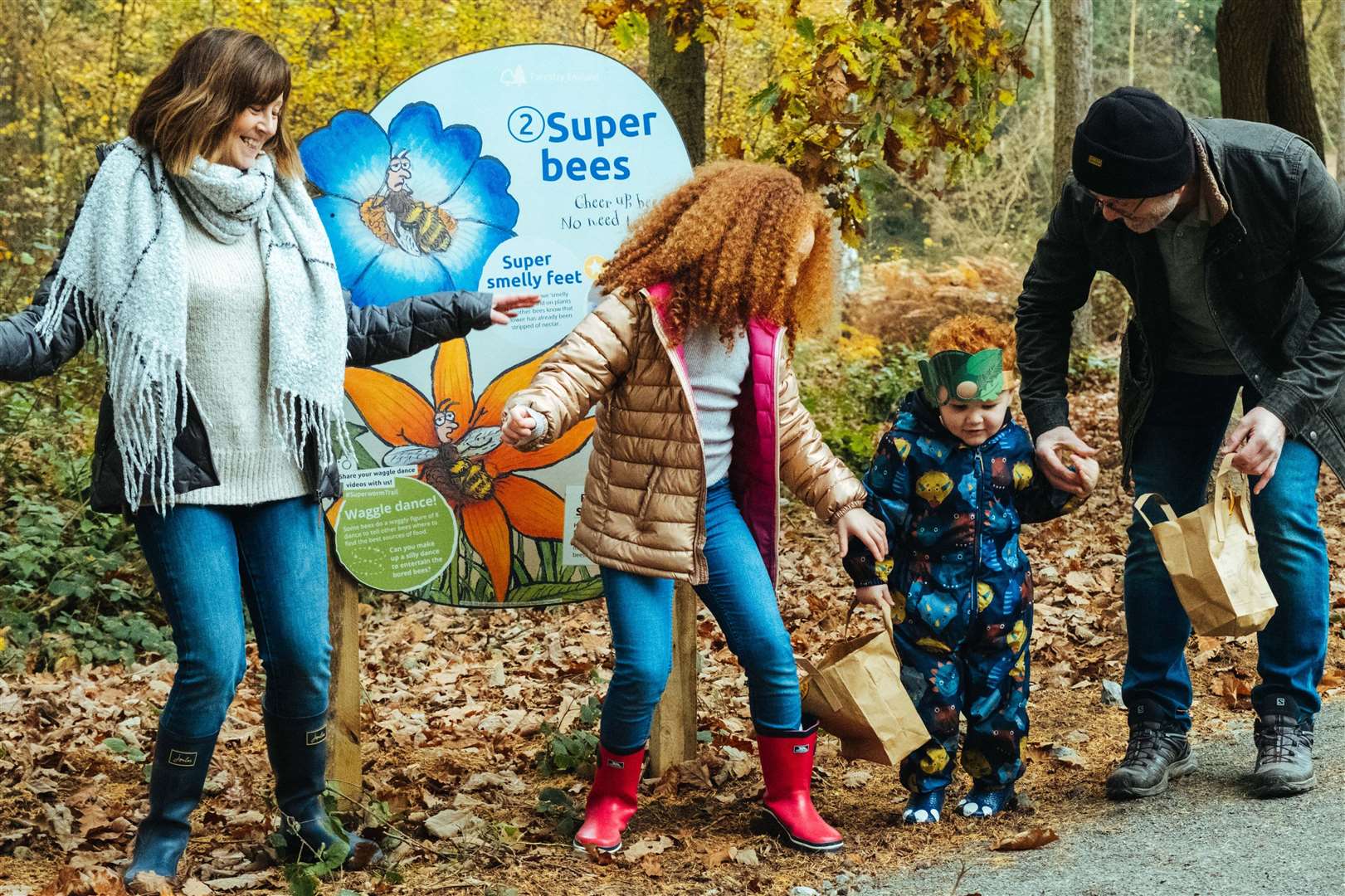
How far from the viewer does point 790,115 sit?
243 inches

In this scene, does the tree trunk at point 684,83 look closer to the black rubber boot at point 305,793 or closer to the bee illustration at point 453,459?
the bee illustration at point 453,459

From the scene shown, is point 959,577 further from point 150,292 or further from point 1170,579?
point 150,292

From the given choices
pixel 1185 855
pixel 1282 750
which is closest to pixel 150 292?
pixel 1185 855

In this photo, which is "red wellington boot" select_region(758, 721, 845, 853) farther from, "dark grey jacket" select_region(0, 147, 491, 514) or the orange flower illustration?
"dark grey jacket" select_region(0, 147, 491, 514)

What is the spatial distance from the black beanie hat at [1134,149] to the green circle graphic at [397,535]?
199cm

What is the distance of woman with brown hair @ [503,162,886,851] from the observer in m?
3.35

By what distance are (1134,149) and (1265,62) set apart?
4909mm

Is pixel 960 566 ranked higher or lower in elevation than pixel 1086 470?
lower

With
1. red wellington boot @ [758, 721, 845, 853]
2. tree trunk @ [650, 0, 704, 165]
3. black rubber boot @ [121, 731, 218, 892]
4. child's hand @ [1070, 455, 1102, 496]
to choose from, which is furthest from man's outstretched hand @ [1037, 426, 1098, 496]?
tree trunk @ [650, 0, 704, 165]

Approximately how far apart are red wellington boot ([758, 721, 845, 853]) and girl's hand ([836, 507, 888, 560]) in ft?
1.63

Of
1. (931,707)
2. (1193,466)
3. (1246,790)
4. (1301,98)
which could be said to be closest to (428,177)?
(931,707)

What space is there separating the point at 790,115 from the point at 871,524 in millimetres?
3208

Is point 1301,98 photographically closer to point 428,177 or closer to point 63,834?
point 428,177

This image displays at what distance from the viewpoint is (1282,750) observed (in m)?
3.56
